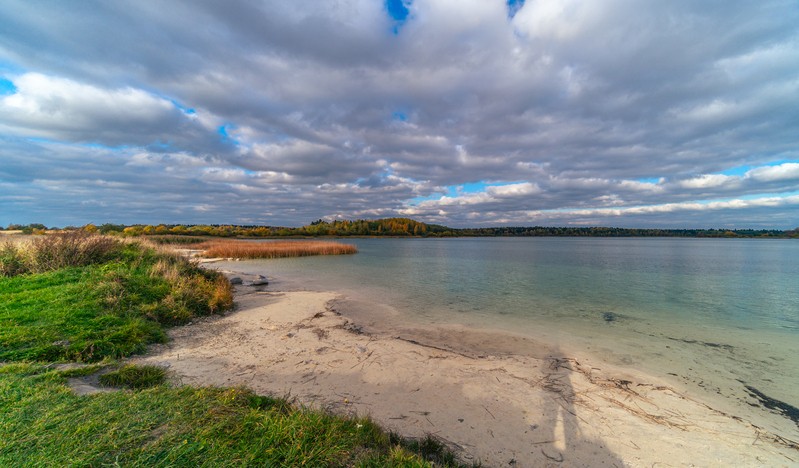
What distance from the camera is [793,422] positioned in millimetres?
5180

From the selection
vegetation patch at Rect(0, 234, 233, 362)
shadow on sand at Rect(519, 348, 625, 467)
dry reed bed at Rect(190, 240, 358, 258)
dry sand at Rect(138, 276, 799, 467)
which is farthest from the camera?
dry reed bed at Rect(190, 240, 358, 258)

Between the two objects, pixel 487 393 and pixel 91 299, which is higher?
pixel 91 299

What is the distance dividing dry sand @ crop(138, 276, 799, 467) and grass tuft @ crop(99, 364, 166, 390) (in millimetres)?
430

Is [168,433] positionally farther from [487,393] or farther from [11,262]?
[11,262]

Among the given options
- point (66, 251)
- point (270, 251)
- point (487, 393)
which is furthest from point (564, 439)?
point (270, 251)

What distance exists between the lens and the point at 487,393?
5.64 meters

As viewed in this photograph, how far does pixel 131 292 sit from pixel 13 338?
12.1 ft

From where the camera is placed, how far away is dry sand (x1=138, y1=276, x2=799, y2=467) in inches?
167

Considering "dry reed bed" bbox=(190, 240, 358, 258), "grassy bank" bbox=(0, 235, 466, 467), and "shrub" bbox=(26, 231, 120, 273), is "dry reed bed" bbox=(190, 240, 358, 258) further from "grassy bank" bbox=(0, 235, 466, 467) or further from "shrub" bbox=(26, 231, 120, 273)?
"grassy bank" bbox=(0, 235, 466, 467)

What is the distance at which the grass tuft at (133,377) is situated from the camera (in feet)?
15.3

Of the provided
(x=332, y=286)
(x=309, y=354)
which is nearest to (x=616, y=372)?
(x=309, y=354)

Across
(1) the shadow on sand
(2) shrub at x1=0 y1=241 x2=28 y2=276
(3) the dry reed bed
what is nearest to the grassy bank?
(1) the shadow on sand

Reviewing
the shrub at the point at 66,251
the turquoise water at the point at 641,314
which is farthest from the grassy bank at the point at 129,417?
the turquoise water at the point at 641,314

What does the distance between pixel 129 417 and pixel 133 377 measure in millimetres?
2236
